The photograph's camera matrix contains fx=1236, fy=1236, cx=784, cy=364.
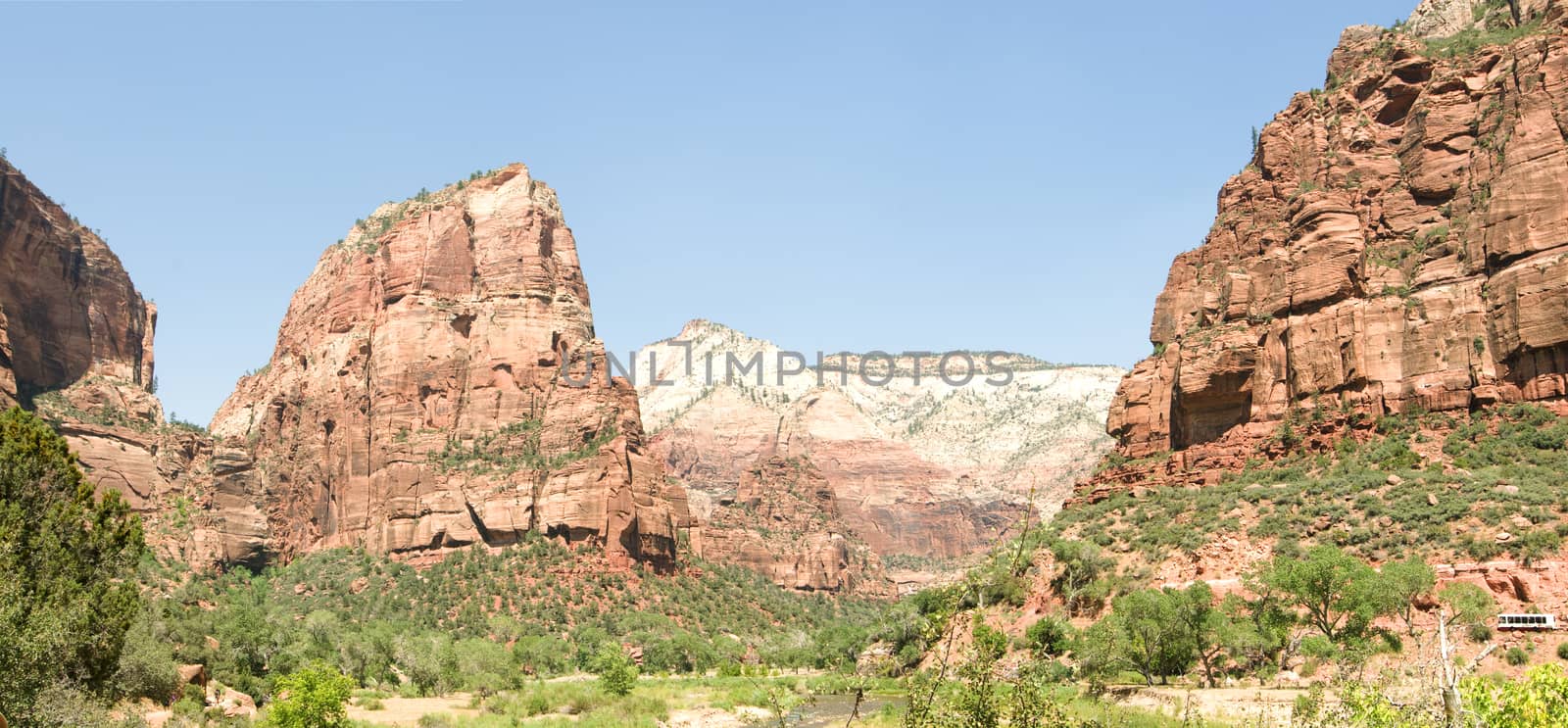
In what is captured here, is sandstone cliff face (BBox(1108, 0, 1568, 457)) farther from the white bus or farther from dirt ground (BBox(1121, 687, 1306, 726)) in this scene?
dirt ground (BBox(1121, 687, 1306, 726))

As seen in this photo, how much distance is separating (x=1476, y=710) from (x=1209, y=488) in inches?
1981

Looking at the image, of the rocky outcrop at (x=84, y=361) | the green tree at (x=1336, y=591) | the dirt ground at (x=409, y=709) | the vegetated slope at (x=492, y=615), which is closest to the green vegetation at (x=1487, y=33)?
the green tree at (x=1336, y=591)

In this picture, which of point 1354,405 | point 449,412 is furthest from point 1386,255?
point 449,412

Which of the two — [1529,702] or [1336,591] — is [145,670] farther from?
[1336,591]

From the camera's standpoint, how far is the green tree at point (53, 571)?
27172 mm

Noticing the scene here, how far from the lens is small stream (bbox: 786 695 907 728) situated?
48.6m

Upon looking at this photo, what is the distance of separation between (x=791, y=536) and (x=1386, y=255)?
322 feet

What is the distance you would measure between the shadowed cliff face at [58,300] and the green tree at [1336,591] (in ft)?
278

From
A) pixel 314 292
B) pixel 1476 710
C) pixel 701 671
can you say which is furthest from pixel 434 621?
pixel 1476 710

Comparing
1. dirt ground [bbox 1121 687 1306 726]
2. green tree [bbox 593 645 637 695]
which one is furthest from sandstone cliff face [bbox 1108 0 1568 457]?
green tree [bbox 593 645 637 695]

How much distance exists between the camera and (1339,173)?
73062 millimetres

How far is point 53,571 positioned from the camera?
1211 inches

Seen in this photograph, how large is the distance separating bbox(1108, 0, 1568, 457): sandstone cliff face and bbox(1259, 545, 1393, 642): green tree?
647 inches

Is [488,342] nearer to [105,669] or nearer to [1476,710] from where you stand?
[105,669]
